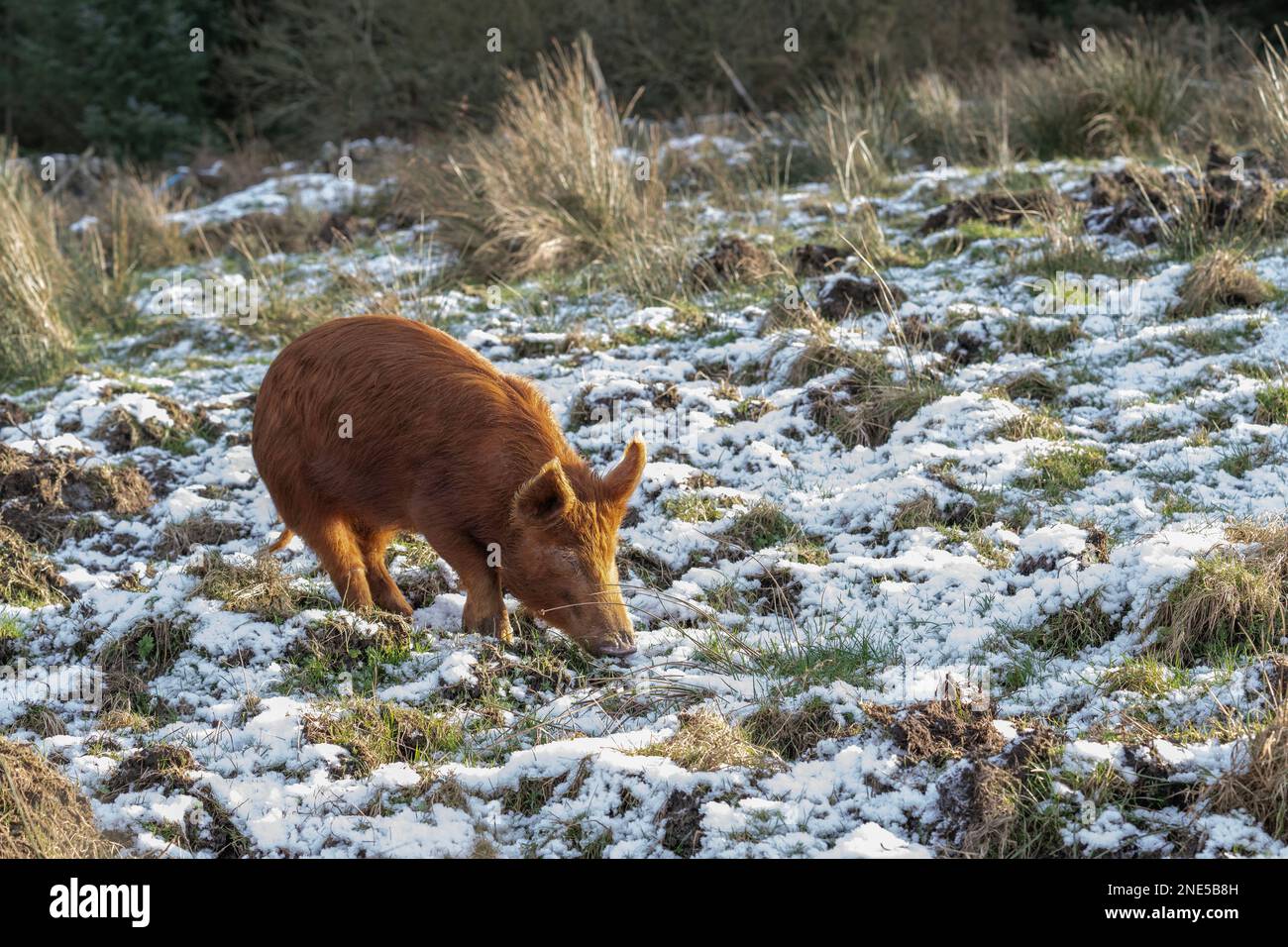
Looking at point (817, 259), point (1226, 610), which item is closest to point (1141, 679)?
point (1226, 610)

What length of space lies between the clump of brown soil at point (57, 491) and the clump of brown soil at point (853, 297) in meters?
4.11

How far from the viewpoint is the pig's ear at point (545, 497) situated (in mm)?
4531

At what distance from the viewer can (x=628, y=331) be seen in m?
7.85

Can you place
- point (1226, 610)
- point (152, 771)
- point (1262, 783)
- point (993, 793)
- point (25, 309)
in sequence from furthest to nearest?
1. point (25, 309)
2. point (1226, 610)
3. point (152, 771)
4. point (993, 793)
5. point (1262, 783)

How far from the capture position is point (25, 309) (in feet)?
26.2

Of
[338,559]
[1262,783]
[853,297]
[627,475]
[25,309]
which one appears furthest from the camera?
[25,309]

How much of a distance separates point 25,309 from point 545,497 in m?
5.13

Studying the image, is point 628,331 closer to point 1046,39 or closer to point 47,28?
point 1046,39

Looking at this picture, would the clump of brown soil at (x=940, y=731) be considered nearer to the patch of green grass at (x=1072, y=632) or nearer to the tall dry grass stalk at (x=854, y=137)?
the patch of green grass at (x=1072, y=632)

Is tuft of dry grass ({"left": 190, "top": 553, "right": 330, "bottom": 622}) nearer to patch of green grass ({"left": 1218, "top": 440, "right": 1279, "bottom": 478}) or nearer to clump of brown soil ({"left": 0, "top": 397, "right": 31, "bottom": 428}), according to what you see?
clump of brown soil ({"left": 0, "top": 397, "right": 31, "bottom": 428})

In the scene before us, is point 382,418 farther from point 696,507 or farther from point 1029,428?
point 1029,428

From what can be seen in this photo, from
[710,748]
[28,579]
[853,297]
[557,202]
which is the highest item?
[557,202]

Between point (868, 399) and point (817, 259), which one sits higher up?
point (817, 259)
